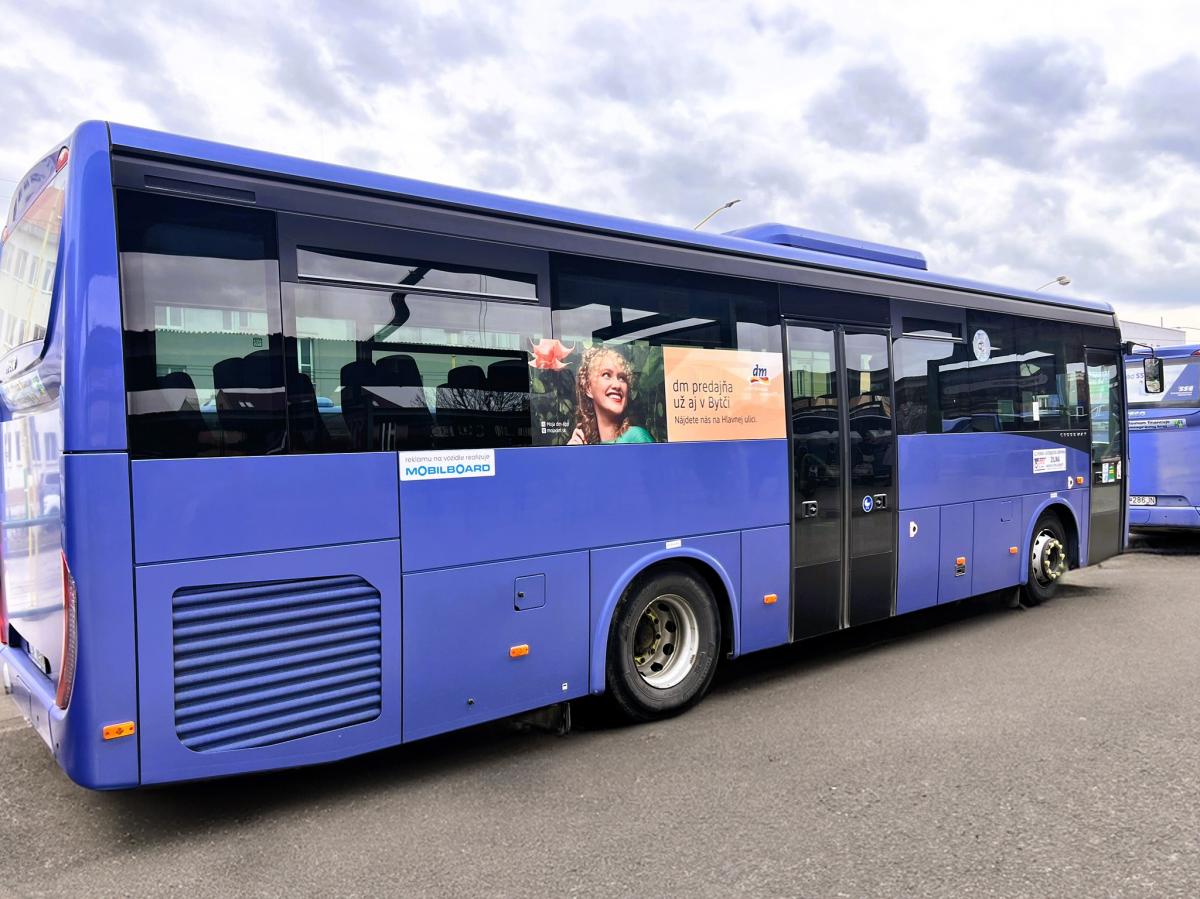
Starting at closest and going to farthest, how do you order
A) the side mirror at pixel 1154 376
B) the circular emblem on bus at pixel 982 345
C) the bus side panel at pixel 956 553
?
1. the bus side panel at pixel 956 553
2. the circular emblem on bus at pixel 982 345
3. the side mirror at pixel 1154 376

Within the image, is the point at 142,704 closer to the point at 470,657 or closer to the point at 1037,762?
the point at 470,657

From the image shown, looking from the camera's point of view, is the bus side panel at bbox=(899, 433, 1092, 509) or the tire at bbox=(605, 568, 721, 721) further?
the bus side panel at bbox=(899, 433, 1092, 509)

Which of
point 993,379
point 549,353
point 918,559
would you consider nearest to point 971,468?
point 993,379

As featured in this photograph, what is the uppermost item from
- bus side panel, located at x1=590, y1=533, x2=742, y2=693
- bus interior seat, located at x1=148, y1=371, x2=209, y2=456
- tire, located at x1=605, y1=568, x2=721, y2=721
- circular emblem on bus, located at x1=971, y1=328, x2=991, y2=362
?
circular emblem on bus, located at x1=971, y1=328, x2=991, y2=362

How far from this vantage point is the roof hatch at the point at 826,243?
6.71 m

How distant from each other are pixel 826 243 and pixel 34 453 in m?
5.52

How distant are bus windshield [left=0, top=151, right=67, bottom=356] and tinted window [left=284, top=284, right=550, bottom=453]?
103 cm

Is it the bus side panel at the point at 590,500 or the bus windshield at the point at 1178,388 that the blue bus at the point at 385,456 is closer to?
the bus side panel at the point at 590,500

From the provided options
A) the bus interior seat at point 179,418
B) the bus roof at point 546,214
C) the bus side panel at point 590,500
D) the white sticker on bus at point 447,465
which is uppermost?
the bus roof at point 546,214

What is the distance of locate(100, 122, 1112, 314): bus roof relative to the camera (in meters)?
3.87

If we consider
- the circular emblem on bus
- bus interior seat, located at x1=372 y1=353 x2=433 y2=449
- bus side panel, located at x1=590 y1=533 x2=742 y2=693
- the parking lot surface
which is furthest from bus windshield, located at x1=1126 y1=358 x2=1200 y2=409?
bus interior seat, located at x1=372 y1=353 x2=433 y2=449

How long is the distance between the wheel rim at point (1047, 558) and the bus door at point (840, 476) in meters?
2.74

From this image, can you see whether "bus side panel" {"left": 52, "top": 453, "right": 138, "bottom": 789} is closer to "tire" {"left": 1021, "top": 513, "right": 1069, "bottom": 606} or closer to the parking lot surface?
the parking lot surface

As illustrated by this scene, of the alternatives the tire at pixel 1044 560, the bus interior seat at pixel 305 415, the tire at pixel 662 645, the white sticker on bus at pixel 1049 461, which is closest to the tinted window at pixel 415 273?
the bus interior seat at pixel 305 415
